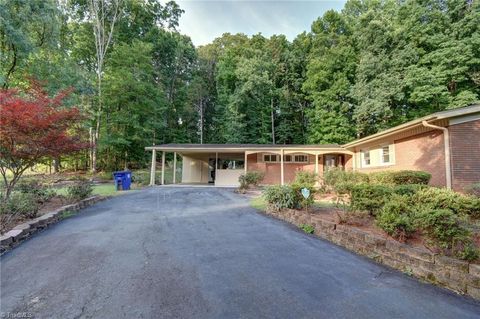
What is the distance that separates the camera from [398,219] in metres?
3.52

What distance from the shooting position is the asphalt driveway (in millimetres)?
2279

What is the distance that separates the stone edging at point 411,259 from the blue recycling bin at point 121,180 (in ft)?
35.8

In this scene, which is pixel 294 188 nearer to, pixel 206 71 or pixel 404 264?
pixel 404 264

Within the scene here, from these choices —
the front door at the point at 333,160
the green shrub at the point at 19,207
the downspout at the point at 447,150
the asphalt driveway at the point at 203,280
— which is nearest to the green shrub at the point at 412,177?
the downspout at the point at 447,150

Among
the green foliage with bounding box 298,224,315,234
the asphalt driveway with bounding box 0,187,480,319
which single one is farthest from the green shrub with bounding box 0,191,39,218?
the green foliage with bounding box 298,224,315,234

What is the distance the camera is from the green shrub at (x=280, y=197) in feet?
21.0

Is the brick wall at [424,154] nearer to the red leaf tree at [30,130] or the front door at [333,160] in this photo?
the front door at [333,160]

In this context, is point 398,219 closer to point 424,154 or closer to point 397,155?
point 424,154

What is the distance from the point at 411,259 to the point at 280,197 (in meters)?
3.73

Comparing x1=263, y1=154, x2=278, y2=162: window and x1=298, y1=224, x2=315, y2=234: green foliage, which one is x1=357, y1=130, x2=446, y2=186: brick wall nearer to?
x1=298, y1=224, x2=315, y2=234: green foliage

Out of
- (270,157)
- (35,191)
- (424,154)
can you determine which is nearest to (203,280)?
(35,191)

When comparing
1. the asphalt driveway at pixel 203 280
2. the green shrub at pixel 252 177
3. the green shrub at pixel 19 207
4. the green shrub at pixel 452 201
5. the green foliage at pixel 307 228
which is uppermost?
the green shrub at pixel 252 177

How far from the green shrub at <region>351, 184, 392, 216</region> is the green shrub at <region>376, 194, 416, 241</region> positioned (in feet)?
1.56

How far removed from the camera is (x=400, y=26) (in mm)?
17422
